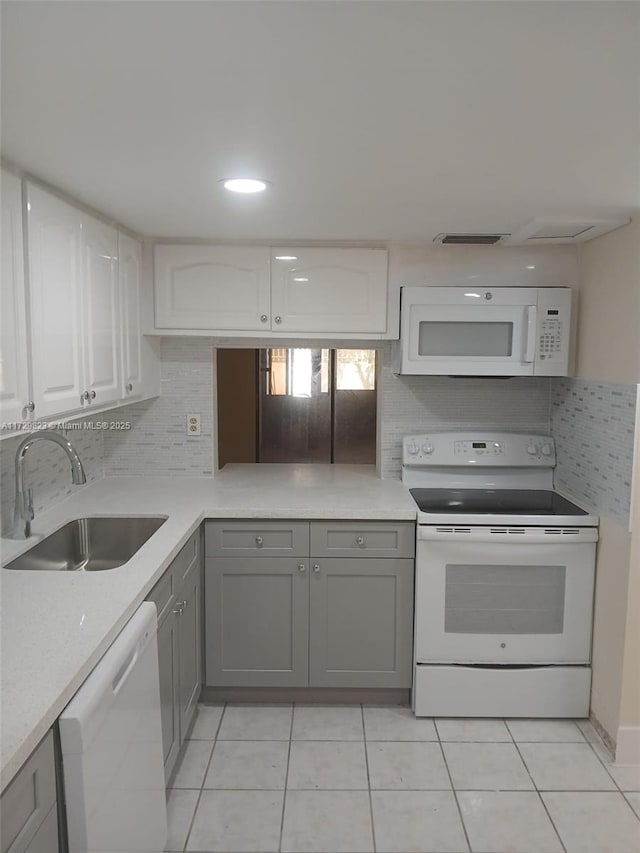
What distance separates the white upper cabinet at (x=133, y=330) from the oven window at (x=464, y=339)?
1244mm

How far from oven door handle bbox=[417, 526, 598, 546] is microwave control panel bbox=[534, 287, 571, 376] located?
695 mm

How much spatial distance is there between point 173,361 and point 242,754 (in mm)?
1791

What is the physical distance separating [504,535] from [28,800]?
6.35 ft

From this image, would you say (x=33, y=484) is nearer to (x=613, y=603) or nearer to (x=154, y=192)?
(x=154, y=192)

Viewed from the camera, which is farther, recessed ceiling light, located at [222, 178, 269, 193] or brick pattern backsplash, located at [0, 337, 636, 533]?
brick pattern backsplash, located at [0, 337, 636, 533]

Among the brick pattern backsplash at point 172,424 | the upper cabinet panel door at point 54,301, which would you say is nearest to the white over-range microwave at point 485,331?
the brick pattern backsplash at point 172,424

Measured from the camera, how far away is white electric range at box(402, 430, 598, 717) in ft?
8.49

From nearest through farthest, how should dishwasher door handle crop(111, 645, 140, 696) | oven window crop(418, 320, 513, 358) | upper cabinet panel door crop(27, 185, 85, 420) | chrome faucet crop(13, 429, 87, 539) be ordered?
dishwasher door handle crop(111, 645, 140, 696) → upper cabinet panel door crop(27, 185, 85, 420) → chrome faucet crop(13, 429, 87, 539) → oven window crop(418, 320, 513, 358)

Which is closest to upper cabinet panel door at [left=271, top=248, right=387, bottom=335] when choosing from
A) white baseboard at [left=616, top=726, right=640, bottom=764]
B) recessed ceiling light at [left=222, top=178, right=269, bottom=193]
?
recessed ceiling light at [left=222, top=178, right=269, bottom=193]

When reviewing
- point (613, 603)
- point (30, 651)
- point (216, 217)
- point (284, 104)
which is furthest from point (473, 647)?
point (284, 104)

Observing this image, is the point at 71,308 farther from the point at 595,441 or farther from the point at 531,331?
the point at 595,441

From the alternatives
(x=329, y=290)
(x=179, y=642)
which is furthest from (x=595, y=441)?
(x=179, y=642)

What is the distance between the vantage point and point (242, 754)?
2.42 meters

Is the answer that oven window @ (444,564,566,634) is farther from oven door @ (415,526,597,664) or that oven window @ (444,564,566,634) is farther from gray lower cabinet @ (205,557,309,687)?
gray lower cabinet @ (205,557,309,687)
